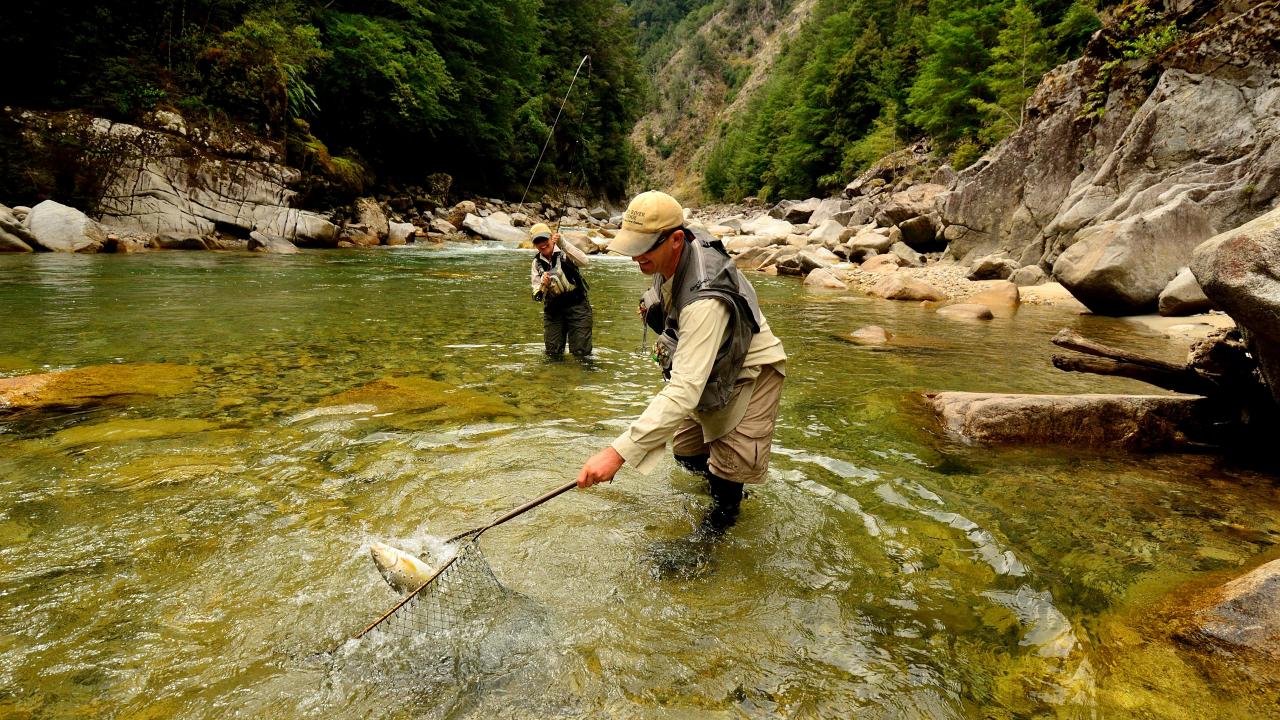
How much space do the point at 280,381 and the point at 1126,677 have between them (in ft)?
24.4

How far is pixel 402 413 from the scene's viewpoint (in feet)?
19.6

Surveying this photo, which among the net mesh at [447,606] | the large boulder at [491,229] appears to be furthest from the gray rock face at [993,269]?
the large boulder at [491,229]

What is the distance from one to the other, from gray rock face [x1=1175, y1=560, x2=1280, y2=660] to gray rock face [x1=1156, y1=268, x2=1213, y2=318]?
10.3 meters

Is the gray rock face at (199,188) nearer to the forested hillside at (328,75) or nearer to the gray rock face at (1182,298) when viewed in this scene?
the forested hillside at (328,75)

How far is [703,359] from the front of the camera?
2867 millimetres

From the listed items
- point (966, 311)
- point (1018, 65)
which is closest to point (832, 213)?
point (1018, 65)

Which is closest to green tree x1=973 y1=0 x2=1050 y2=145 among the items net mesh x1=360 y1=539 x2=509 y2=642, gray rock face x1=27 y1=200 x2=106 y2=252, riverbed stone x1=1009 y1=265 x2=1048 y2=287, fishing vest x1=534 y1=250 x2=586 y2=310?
riverbed stone x1=1009 y1=265 x2=1048 y2=287

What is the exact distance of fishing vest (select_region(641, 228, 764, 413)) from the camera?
9.72 feet

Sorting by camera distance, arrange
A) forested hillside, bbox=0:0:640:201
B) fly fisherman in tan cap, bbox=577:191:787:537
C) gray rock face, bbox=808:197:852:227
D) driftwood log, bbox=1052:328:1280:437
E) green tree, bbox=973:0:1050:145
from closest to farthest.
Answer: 1. fly fisherman in tan cap, bbox=577:191:787:537
2. driftwood log, bbox=1052:328:1280:437
3. forested hillside, bbox=0:0:640:201
4. green tree, bbox=973:0:1050:145
5. gray rock face, bbox=808:197:852:227

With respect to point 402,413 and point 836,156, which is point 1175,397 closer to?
point 402,413

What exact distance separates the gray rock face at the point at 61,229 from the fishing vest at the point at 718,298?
2075 cm

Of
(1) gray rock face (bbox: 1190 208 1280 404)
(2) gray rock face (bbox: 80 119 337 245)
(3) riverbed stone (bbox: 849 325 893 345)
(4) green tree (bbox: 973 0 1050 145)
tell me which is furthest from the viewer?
(4) green tree (bbox: 973 0 1050 145)

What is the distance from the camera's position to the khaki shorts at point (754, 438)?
3434mm

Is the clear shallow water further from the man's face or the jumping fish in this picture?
the man's face
